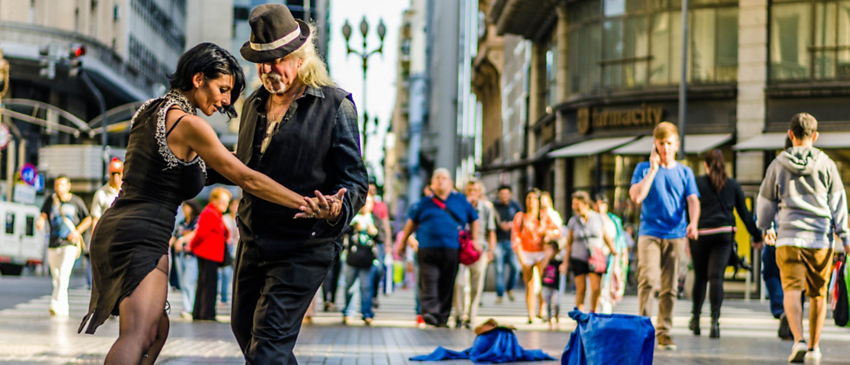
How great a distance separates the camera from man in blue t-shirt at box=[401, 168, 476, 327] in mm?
12188

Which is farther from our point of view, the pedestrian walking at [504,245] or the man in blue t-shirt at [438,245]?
the pedestrian walking at [504,245]

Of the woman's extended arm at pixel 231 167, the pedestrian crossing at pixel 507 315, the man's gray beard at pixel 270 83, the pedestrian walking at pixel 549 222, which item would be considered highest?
the man's gray beard at pixel 270 83

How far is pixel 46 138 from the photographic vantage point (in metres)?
48.4

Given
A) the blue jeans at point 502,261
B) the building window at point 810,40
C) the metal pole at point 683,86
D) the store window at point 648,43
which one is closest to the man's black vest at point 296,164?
the blue jeans at point 502,261

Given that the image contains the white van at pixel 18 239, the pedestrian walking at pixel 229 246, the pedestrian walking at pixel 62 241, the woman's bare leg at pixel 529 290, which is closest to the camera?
the pedestrian walking at pixel 62 241

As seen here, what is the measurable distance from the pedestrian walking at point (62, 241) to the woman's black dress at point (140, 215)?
783cm

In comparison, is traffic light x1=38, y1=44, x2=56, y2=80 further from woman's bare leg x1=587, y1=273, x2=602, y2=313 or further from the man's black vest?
the man's black vest

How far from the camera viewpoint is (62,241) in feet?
39.4

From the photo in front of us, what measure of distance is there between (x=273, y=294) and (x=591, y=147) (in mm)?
22712

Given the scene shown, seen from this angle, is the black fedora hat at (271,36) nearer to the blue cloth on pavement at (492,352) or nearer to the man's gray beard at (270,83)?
the man's gray beard at (270,83)

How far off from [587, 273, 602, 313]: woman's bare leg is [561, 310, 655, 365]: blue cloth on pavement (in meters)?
6.03

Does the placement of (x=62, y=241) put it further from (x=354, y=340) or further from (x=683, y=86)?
(x=683, y=86)

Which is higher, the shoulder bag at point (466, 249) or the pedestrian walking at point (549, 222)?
the pedestrian walking at point (549, 222)

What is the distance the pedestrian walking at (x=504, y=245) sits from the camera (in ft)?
57.3
